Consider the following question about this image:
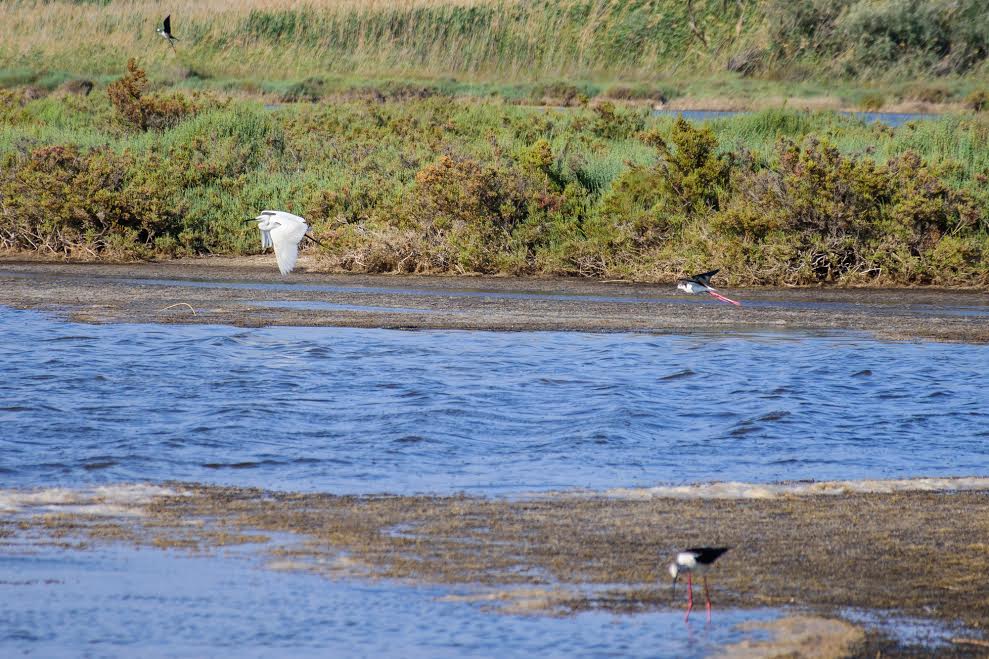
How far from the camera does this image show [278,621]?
5949mm

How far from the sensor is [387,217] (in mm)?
23047

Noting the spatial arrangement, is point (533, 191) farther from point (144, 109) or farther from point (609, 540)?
point (609, 540)

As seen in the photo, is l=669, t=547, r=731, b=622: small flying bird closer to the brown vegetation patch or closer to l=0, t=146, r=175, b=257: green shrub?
the brown vegetation patch

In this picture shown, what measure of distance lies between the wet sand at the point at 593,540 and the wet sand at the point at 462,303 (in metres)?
8.39

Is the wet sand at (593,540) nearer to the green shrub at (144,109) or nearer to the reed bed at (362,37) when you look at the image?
the green shrub at (144,109)

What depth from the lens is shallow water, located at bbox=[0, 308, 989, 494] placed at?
9430 millimetres

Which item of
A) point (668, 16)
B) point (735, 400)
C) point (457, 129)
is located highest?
point (668, 16)

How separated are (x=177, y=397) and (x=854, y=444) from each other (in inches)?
224

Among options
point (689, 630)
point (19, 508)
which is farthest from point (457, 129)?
point (689, 630)

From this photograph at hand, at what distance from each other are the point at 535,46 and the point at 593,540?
164 feet

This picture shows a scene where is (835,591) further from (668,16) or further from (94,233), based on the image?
(668,16)

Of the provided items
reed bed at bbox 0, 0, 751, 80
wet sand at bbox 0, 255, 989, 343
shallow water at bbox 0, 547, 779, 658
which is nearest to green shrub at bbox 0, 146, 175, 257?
wet sand at bbox 0, 255, 989, 343

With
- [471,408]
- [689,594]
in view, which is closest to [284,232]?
[471,408]

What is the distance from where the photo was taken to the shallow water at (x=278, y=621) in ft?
18.6
